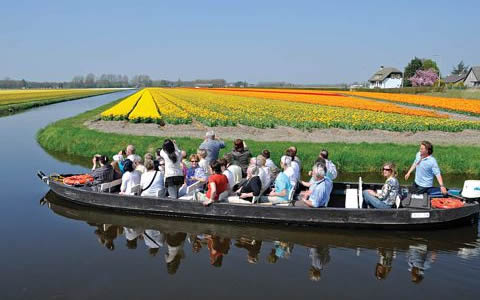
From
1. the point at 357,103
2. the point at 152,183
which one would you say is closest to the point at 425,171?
the point at 152,183

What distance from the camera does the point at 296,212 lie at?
33.4 ft

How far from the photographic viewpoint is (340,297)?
23.0 feet

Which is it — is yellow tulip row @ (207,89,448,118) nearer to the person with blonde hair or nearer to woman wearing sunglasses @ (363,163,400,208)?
woman wearing sunglasses @ (363,163,400,208)

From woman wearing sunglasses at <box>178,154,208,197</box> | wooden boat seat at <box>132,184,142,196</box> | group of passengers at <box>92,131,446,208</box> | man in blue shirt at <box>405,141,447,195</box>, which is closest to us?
group of passengers at <box>92,131,446,208</box>

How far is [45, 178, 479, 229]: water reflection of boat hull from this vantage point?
994cm

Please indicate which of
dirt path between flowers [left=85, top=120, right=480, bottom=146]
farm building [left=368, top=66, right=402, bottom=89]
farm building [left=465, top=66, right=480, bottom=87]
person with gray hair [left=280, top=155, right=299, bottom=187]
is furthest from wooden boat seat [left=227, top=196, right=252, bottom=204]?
farm building [left=368, top=66, right=402, bottom=89]

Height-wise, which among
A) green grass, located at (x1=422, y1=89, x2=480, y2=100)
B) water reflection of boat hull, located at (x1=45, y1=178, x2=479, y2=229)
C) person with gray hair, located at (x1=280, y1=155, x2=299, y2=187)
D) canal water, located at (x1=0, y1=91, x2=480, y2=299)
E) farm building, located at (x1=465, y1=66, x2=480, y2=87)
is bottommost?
canal water, located at (x1=0, y1=91, x2=480, y2=299)

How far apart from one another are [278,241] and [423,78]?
109 meters

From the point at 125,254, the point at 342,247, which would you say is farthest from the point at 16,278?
the point at 342,247

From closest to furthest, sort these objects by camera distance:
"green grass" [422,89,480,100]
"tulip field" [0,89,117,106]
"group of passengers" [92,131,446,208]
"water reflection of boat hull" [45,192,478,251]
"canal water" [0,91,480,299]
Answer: "canal water" [0,91,480,299], "water reflection of boat hull" [45,192,478,251], "group of passengers" [92,131,446,208], "green grass" [422,89,480,100], "tulip field" [0,89,117,106]

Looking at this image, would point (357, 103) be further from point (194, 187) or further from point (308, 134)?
point (194, 187)

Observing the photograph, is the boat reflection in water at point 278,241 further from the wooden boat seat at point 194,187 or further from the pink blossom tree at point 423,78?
the pink blossom tree at point 423,78

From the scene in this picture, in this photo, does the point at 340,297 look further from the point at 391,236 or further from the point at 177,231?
the point at 177,231

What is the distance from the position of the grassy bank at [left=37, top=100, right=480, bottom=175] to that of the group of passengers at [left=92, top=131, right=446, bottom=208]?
19.0 ft
